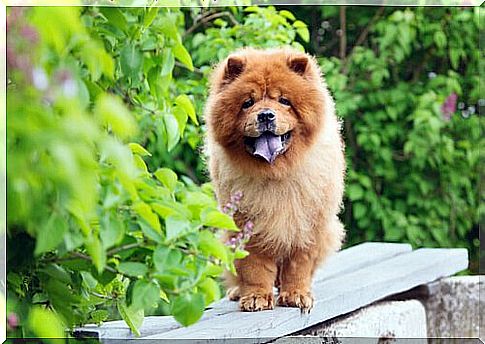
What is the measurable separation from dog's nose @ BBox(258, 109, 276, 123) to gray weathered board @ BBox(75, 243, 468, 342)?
0.43 metres

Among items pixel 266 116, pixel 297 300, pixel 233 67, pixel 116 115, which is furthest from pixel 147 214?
pixel 297 300

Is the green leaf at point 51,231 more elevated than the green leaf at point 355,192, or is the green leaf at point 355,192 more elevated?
the green leaf at point 355,192

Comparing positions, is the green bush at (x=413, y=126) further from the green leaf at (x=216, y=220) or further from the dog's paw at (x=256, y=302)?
the green leaf at (x=216, y=220)

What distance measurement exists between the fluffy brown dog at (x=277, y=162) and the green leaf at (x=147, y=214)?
2.14 feet

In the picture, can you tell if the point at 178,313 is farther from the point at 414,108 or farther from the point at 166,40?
the point at 414,108

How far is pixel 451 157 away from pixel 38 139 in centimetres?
323

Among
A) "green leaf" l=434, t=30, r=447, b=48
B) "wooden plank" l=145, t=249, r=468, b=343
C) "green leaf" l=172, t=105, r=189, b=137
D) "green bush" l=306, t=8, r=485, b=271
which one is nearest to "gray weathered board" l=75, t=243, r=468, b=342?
"wooden plank" l=145, t=249, r=468, b=343

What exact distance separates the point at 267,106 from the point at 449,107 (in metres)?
2.19

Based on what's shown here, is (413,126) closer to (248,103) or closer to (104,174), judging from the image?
(248,103)

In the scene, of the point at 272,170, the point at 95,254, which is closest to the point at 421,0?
the point at 272,170

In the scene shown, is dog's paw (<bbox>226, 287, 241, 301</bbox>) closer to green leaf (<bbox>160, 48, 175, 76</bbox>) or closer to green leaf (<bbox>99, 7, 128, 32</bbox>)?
green leaf (<bbox>160, 48, 175, 76</bbox>)

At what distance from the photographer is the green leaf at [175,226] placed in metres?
1.20

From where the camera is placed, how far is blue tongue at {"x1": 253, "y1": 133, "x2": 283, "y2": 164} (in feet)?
6.16

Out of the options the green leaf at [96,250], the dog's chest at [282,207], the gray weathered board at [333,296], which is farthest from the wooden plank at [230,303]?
the green leaf at [96,250]
